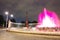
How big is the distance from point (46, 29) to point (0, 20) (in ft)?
221

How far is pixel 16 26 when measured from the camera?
36906mm

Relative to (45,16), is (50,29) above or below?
below

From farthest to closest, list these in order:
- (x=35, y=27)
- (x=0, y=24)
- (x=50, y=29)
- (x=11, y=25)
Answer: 1. (x=0, y=24)
2. (x=11, y=25)
3. (x=35, y=27)
4. (x=50, y=29)

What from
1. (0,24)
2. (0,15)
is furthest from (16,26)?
(0,15)

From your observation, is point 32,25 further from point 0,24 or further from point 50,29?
point 0,24

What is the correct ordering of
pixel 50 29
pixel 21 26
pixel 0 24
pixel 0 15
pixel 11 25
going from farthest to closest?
pixel 0 15, pixel 0 24, pixel 11 25, pixel 21 26, pixel 50 29

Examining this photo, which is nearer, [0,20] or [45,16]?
[45,16]

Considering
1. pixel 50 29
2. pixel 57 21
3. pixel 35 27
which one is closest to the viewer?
pixel 50 29

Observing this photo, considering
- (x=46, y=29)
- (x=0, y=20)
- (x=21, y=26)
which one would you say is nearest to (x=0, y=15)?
(x=0, y=20)

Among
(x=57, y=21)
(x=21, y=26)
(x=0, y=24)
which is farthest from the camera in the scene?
(x=0, y=24)

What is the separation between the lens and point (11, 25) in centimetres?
4034

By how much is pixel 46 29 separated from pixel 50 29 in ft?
2.70

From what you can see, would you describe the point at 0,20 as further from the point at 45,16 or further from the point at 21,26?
the point at 21,26

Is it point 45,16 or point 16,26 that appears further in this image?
point 45,16
